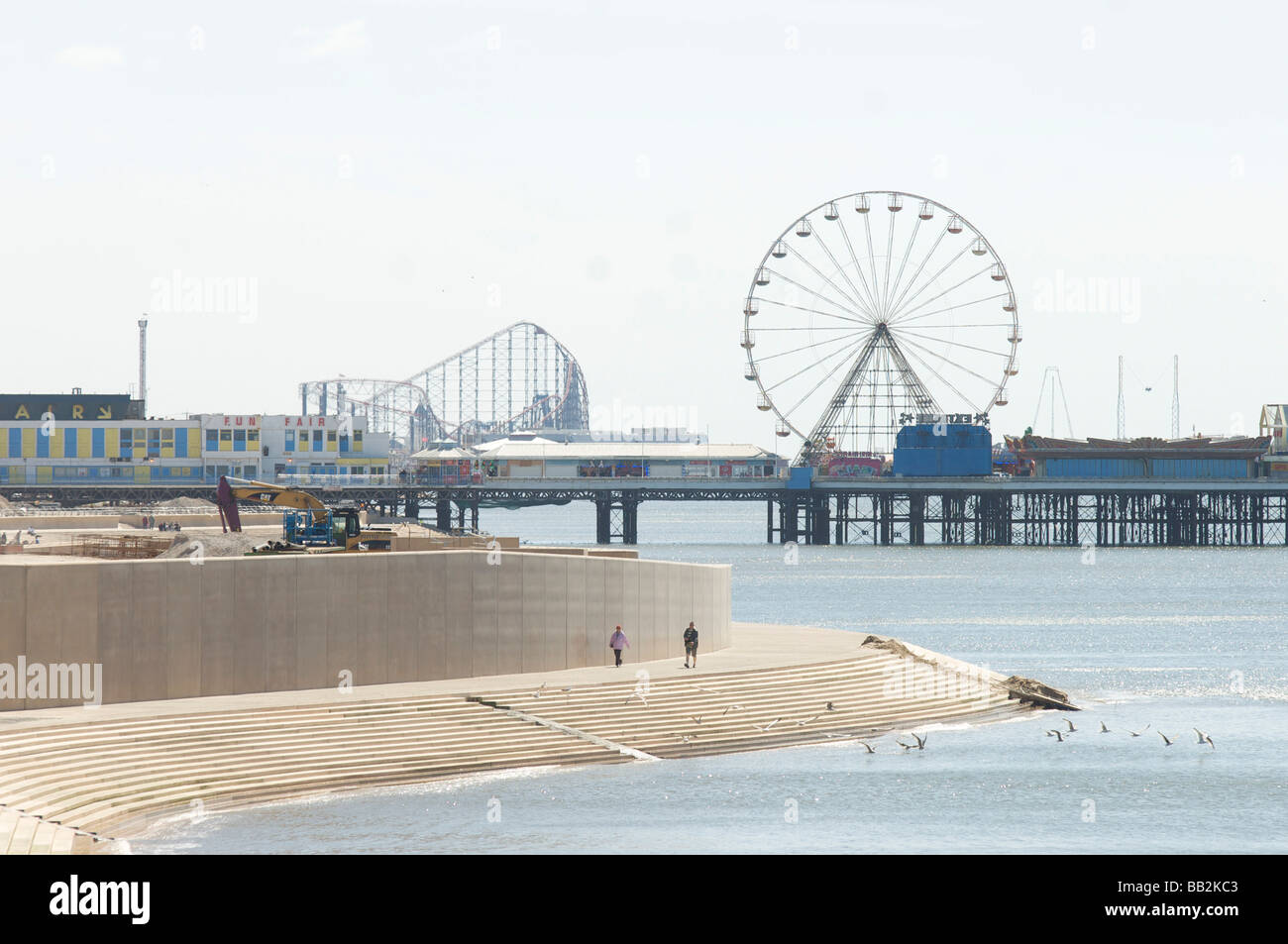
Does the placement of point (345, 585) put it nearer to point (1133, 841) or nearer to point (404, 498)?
point (1133, 841)

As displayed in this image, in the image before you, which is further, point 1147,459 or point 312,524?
point 1147,459

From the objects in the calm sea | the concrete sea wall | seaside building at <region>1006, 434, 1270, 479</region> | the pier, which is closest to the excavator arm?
the concrete sea wall

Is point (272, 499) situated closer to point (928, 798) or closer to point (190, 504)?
point (928, 798)

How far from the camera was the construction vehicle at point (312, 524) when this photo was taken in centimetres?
4747

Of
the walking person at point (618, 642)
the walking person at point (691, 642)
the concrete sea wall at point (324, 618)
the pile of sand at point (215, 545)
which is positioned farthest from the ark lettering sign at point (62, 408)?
the walking person at point (691, 642)

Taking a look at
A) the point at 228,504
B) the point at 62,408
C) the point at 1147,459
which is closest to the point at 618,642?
the point at 228,504

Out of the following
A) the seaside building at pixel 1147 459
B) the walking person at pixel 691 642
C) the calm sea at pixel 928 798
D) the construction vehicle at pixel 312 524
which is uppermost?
the seaside building at pixel 1147 459

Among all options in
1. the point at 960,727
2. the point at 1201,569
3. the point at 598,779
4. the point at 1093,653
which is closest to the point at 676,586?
the point at 960,727

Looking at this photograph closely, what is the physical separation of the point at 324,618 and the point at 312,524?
1424cm

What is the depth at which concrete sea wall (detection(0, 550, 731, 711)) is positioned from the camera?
3622cm

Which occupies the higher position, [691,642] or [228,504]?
[228,504]

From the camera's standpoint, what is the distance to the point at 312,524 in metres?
53.8

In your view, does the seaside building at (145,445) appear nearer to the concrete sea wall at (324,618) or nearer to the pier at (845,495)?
the pier at (845,495)

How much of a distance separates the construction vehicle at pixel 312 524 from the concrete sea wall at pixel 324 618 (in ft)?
17.5
